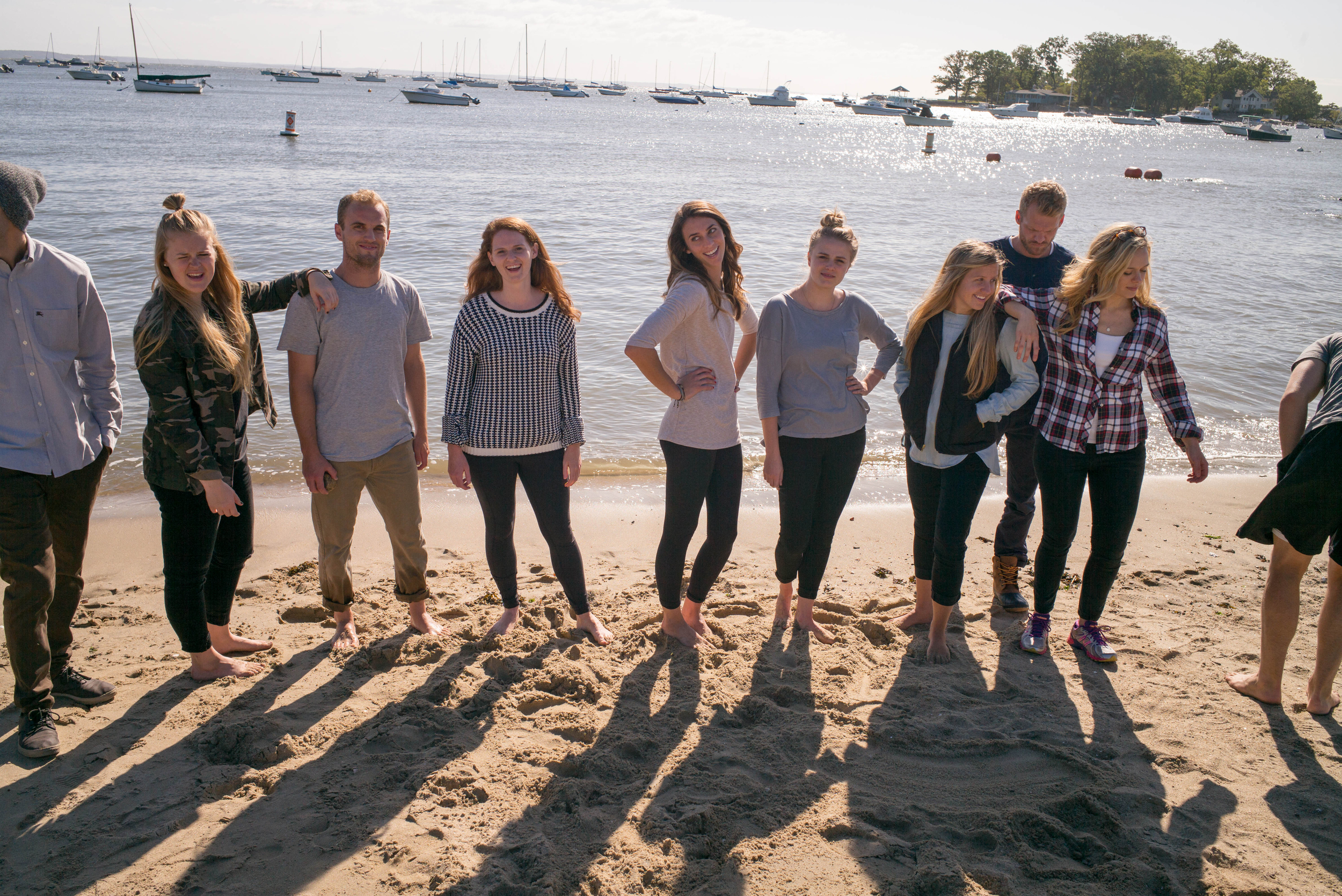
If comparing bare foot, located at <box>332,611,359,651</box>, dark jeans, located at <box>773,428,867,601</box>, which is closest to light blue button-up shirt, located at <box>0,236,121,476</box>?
bare foot, located at <box>332,611,359,651</box>

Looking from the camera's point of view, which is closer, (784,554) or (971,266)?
(971,266)

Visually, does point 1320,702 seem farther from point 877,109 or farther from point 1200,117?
point 877,109

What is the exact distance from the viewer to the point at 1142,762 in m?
3.00

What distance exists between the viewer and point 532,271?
139 inches

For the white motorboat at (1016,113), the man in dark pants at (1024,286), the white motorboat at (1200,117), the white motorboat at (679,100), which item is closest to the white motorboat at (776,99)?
the white motorboat at (679,100)

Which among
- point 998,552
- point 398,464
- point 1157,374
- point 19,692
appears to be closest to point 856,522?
point 998,552

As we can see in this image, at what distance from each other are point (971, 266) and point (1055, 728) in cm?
195

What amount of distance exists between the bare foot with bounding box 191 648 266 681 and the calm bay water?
2795 mm

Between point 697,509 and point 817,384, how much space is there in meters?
0.78

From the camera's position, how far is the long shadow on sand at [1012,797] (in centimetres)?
243

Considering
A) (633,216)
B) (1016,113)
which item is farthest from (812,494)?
(1016,113)

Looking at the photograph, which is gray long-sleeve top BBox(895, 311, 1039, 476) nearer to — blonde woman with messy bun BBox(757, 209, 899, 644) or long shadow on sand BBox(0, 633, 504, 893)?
blonde woman with messy bun BBox(757, 209, 899, 644)

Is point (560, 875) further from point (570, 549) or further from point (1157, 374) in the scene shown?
point (1157, 374)

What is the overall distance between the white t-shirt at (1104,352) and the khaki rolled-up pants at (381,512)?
3057 millimetres
